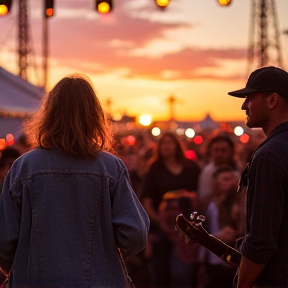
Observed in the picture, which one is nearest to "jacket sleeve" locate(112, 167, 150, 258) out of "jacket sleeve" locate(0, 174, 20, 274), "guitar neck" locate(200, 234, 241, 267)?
"guitar neck" locate(200, 234, 241, 267)

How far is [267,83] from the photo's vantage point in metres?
3.94

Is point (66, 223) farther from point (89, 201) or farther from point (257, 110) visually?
point (257, 110)

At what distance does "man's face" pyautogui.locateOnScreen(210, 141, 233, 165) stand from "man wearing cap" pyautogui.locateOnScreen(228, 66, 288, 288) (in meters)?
5.15

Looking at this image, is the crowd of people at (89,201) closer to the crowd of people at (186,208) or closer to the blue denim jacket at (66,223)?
the blue denim jacket at (66,223)

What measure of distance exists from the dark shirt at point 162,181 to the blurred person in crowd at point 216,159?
0.10 metres

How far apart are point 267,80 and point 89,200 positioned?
Result: 1067 millimetres

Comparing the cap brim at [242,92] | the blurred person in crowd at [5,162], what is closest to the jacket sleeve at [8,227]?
the cap brim at [242,92]

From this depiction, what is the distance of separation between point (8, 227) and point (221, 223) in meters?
4.27

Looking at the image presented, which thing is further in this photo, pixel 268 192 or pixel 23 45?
pixel 23 45

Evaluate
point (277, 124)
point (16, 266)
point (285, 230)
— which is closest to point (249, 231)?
point (285, 230)

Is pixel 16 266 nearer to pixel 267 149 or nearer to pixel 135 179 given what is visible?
pixel 267 149

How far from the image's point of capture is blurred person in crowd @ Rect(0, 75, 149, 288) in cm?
379

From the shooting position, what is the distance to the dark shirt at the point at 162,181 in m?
8.54

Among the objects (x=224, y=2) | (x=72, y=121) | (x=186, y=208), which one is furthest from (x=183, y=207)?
(x=72, y=121)
